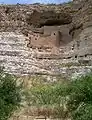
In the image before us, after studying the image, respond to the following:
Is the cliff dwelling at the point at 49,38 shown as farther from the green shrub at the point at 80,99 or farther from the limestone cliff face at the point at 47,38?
the green shrub at the point at 80,99

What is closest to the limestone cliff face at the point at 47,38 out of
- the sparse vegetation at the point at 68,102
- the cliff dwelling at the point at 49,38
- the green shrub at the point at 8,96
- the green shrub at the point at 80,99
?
the cliff dwelling at the point at 49,38

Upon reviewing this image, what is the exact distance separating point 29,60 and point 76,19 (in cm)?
562

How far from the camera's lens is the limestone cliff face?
2666cm

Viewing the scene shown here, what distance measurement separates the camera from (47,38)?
31.7 metres

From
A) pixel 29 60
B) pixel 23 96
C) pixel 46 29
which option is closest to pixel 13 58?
pixel 29 60

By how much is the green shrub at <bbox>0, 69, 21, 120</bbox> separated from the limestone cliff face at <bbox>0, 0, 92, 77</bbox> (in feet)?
26.8

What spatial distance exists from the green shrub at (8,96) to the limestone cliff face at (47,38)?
8179mm

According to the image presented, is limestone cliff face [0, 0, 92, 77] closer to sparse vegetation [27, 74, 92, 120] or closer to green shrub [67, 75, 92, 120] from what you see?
sparse vegetation [27, 74, 92, 120]

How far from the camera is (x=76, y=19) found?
32094 mm

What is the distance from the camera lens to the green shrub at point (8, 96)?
1502 centimetres

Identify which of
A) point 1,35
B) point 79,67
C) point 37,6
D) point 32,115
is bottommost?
point 32,115

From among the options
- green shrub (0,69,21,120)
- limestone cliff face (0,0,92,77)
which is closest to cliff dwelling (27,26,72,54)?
limestone cliff face (0,0,92,77)

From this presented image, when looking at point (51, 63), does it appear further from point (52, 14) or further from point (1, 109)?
point (1, 109)

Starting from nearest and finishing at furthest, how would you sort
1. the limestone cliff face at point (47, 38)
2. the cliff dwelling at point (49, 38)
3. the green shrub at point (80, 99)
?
1. the green shrub at point (80, 99)
2. the limestone cliff face at point (47, 38)
3. the cliff dwelling at point (49, 38)
